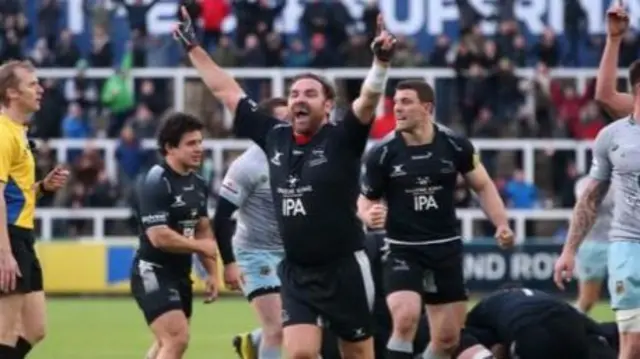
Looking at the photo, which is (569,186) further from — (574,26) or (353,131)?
(353,131)

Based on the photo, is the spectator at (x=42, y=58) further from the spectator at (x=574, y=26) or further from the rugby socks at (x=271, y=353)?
the rugby socks at (x=271, y=353)

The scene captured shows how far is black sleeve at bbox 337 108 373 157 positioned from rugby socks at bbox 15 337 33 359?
9.81 ft

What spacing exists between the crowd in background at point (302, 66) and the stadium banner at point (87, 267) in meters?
1.28

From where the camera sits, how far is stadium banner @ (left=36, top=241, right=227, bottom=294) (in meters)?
29.2

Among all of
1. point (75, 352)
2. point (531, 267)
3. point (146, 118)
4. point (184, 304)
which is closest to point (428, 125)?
point (184, 304)

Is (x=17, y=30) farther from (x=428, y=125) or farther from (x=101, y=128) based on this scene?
(x=428, y=125)

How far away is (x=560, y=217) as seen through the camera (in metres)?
29.9

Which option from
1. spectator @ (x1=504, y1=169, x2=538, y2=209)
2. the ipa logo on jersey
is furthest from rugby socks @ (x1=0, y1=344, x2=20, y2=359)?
spectator @ (x1=504, y1=169, x2=538, y2=209)

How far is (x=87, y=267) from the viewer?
29.3 m

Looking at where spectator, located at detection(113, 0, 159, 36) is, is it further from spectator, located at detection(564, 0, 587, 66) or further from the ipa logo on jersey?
the ipa logo on jersey

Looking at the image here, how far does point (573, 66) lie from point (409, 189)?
54.2 feet

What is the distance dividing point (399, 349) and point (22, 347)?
9.40 ft

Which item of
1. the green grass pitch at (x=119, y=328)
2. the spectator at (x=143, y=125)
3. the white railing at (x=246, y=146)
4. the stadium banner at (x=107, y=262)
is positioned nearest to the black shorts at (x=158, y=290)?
the green grass pitch at (x=119, y=328)

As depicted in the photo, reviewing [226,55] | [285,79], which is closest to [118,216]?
[226,55]
